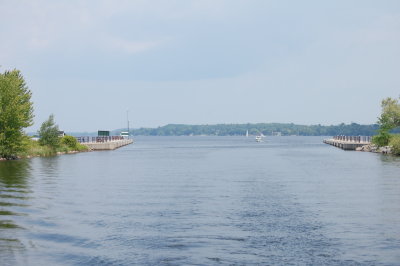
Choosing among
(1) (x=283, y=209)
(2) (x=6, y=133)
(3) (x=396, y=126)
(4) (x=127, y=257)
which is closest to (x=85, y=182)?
(1) (x=283, y=209)

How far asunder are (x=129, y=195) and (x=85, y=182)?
9996 millimetres

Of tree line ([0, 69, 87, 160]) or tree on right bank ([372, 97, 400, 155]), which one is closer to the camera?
tree line ([0, 69, 87, 160])

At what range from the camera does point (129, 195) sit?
1291 inches

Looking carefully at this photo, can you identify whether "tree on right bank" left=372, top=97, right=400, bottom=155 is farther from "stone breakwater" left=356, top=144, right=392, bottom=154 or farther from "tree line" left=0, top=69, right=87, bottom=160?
"tree line" left=0, top=69, right=87, bottom=160

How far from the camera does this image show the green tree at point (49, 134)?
8706cm

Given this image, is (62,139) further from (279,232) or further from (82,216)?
(279,232)

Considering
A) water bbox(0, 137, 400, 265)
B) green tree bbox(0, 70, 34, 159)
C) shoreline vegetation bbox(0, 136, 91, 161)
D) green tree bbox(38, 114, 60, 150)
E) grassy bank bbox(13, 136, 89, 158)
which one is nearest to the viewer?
water bbox(0, 137, 400, 265)

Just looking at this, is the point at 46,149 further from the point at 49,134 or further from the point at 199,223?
the point at 199,223

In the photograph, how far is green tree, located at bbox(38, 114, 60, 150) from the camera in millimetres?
87062

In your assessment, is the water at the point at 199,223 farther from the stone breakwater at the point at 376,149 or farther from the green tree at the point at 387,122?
the green tree at the point at 387,122

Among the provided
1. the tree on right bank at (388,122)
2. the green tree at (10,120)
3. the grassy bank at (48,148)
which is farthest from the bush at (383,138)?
the green tree at (10,120)

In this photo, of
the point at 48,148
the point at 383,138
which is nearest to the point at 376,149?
the point at 383,138

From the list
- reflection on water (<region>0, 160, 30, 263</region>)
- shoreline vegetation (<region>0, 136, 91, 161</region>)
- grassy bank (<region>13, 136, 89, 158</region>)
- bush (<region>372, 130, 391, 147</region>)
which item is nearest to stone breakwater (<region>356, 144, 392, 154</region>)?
bush (<region>372, 130, 391, 147</region>)

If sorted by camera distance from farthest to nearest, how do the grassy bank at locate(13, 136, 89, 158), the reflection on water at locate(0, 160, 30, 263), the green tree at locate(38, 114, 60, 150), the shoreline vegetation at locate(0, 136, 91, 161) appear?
the green tree at locate(38, 114, 60, 150), the grassy bank at locate(13, 136, 89, 158), the shoreline vegetation at locate(0, 136, 91, 161), the reflection on water at locate(0, 160, 30, 263)
